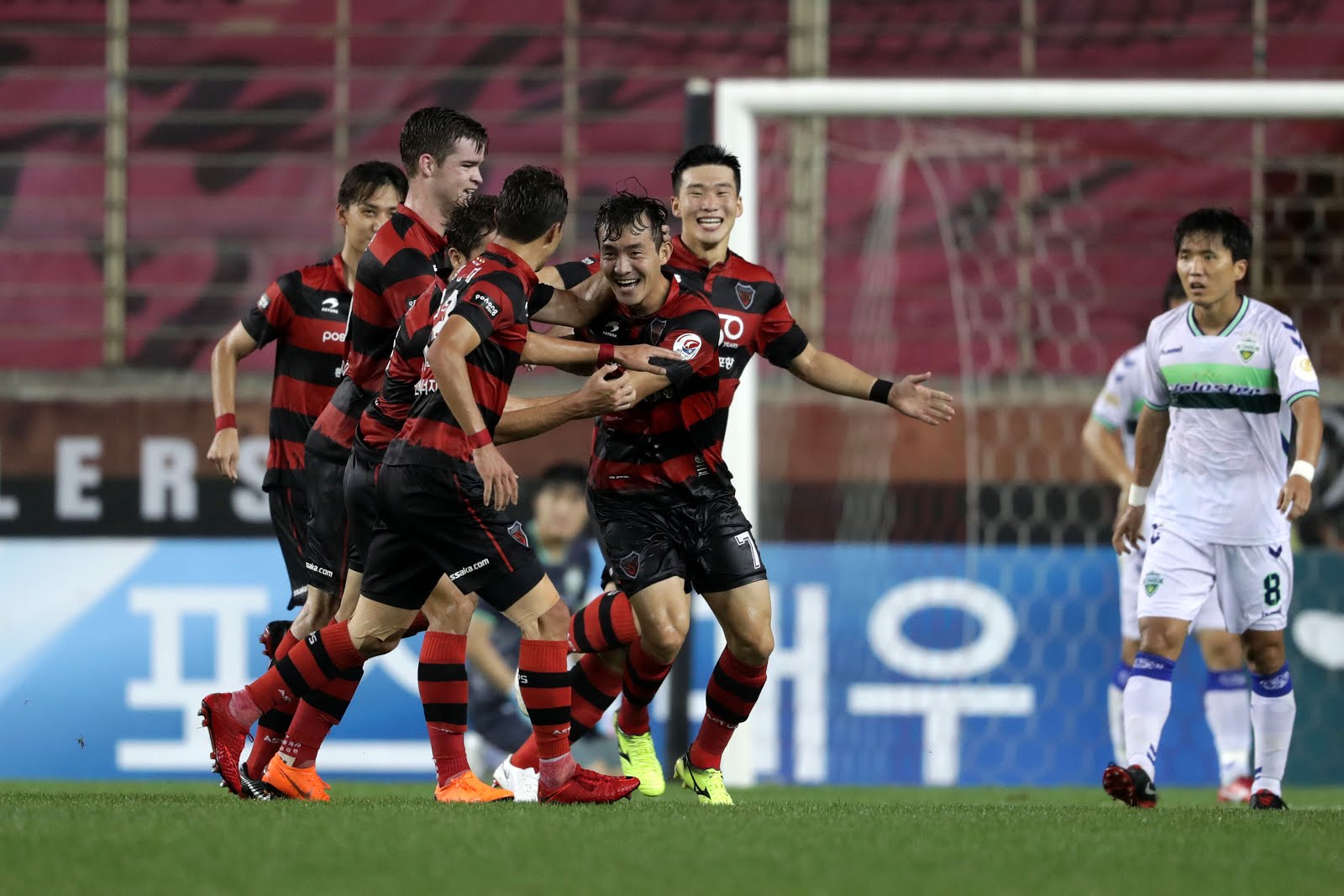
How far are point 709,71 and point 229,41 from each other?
10.4 feet

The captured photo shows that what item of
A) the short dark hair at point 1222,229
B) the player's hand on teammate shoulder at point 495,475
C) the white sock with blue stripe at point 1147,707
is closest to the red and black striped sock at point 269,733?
the player's hand on teammate shoulder at point 495,475

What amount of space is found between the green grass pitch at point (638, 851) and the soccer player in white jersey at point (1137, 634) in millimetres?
2185

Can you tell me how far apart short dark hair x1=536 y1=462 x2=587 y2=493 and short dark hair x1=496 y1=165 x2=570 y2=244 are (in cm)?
369

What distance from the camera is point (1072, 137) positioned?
9.95m

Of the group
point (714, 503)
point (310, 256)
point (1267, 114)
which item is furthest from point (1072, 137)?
point (714, 503)

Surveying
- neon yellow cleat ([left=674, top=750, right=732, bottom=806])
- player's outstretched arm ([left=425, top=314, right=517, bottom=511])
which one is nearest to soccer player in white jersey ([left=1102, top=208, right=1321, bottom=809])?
neon yellow cleat ([left=674, top=750, right=732, bottom=806])

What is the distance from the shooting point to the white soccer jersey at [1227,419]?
5.89 metres

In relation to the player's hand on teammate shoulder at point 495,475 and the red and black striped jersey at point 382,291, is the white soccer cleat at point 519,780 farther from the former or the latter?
the red and black striped jersey at point 382,291

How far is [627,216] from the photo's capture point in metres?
5.04

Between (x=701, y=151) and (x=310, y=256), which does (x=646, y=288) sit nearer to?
(x=701, y=151)

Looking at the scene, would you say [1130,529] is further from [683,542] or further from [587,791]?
[587,791]

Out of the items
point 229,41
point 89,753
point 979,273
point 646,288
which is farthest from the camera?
point 229,41

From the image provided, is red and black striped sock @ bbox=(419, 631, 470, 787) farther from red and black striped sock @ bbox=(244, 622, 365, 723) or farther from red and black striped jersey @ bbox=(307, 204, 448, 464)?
red and black striped jersey @ bbox=(307, 204, 448, 464)

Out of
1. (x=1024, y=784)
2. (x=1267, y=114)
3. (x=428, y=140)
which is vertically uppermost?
(x=1267, y=114)
